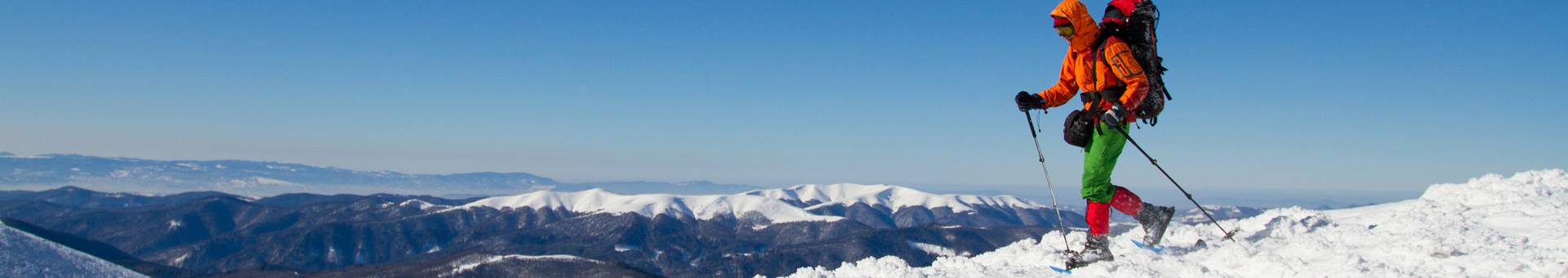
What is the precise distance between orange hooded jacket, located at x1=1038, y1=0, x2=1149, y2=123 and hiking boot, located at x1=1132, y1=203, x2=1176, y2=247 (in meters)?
2.01

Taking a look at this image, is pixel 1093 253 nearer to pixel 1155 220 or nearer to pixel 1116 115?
pixel 1155 220

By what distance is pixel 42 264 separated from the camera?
617ft

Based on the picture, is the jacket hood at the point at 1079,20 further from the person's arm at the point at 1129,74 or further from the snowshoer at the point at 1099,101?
the person's arm at the point at 1129,74

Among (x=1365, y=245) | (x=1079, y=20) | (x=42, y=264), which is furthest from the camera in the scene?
(x=42, y=264)

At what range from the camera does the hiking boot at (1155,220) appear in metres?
10.4

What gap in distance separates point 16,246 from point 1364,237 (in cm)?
27575

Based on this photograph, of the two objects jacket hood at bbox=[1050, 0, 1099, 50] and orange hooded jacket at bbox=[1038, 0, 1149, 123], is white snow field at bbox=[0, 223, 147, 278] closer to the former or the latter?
orange hooded jacket at bbox=[1038, 0, 1149, 123]

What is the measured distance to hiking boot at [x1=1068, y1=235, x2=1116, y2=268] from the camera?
9.18 meters

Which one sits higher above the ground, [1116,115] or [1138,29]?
[1138,29]

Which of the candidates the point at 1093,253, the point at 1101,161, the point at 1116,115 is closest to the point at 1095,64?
the point at 1116,115

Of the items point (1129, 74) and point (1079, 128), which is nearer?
point (1129, 74)

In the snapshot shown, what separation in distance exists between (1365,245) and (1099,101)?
315cm

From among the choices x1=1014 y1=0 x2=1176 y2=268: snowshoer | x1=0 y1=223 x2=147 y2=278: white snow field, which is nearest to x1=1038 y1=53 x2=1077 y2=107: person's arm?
x1=1014 y1=0 x2=1176 y2=268: snowshoer

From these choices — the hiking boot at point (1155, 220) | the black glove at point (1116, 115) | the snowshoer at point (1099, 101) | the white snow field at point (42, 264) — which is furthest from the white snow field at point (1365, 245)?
the white snow field at point (42, 264)
